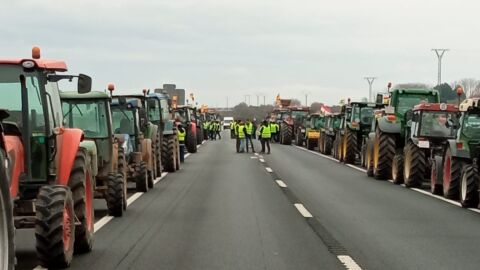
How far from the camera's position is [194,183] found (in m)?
20.0

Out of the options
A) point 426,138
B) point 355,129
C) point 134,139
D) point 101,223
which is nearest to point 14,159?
point 101,223

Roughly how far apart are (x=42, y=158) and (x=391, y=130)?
15691mm

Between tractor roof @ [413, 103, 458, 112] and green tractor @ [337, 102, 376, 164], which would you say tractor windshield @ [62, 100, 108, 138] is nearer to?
tractor roof @ [413, 103, 458, 112]

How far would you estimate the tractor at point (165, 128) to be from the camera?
23.8 metres

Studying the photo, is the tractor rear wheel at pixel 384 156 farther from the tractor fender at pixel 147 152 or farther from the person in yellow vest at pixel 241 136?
the person in yellow vest at pixel 241 136

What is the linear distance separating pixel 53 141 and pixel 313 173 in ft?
54.0

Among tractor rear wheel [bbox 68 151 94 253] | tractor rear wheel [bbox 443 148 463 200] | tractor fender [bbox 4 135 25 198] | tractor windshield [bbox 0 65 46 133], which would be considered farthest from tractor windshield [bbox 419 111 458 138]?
tractor fender [bbox 4 135 25 198]

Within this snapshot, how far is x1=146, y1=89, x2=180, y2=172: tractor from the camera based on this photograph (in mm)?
23828

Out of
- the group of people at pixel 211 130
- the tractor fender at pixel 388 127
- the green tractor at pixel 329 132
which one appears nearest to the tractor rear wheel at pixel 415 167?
the tractor fender at pixel 388 127

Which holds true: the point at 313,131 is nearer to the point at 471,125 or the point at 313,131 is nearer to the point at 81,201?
the point at 471,125

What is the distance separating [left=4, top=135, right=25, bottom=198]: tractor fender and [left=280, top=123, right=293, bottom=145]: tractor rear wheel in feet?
148

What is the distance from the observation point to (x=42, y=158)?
326 inches

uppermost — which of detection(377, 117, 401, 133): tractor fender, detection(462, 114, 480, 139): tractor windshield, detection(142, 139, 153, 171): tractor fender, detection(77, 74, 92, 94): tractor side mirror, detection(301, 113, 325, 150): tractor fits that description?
detection(77, 74, 92, 94): tractor side mirror

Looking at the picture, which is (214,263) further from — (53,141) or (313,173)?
(313,173)
